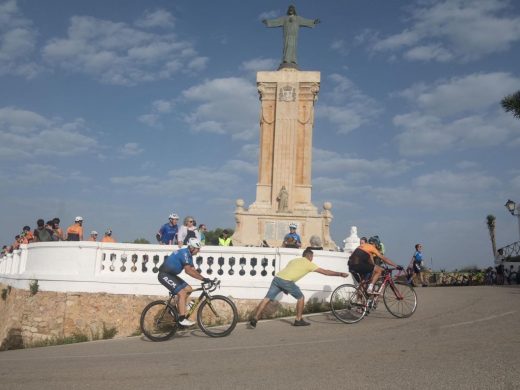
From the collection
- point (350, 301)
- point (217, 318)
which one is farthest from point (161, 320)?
point (350, 301)

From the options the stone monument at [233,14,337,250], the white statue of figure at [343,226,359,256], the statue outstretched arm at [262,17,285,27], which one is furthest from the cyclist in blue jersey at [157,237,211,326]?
the statue outstretched arm at [262,17,285,27]

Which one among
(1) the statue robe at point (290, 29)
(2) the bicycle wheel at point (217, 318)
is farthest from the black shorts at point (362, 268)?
(1) the statue robe at point (290, 29)

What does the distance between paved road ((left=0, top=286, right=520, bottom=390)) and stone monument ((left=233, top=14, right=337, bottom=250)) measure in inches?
648

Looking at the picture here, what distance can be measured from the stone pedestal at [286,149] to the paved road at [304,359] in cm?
1673

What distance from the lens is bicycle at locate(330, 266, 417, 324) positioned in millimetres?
9290

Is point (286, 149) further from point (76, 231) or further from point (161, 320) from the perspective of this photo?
point (161, 320)

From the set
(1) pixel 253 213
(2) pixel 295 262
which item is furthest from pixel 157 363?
(1) pixel 253 213

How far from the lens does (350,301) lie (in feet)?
30.6

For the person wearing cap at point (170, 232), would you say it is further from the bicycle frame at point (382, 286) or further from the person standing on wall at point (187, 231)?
the bicycle frame at point (382, 286)

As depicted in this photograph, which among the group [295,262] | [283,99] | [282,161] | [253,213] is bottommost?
[295,262]

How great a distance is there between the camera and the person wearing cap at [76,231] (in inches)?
516

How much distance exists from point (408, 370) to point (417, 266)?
1342 cm

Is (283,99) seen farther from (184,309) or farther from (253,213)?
(184,309)

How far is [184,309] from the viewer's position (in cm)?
837
